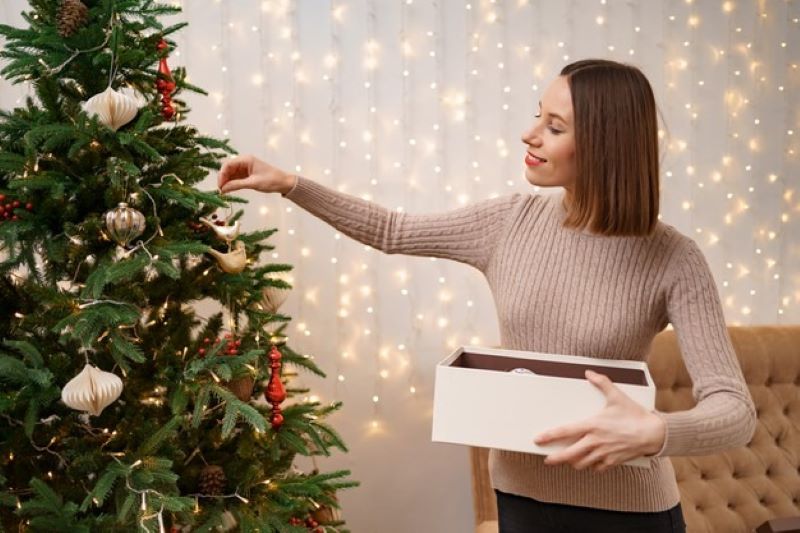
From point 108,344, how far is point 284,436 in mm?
413

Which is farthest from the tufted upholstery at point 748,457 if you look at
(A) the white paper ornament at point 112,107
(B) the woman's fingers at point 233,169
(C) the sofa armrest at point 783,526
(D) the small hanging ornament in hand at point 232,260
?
(A) the white paper ornament at point 112,107

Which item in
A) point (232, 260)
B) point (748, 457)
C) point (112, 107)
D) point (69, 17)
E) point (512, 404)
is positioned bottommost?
point (748, 457)

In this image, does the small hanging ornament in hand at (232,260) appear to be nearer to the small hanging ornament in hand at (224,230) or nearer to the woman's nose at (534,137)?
the small hanging ornament in hand at (224,230)

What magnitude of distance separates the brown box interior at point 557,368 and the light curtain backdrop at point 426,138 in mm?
1221

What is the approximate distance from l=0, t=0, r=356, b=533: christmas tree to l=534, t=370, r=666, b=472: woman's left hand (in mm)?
597

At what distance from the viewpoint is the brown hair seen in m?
1.31

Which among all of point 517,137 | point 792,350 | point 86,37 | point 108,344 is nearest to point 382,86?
point 517,137

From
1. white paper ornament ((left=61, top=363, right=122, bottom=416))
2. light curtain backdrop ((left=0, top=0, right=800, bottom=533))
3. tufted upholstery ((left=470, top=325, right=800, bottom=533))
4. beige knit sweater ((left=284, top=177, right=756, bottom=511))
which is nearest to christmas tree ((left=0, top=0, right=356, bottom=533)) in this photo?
white paper ornament ((left=61, top=363, right=122, bottom=416))

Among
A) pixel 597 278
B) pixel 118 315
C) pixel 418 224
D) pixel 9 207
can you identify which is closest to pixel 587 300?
pixel 597 278

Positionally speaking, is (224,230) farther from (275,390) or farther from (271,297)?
(275,390)

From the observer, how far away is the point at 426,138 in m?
2.61

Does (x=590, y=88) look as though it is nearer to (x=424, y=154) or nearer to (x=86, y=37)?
(x=86, y=37)

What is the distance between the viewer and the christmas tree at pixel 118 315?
4.58 feet

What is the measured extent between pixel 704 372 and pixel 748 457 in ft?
5.04
